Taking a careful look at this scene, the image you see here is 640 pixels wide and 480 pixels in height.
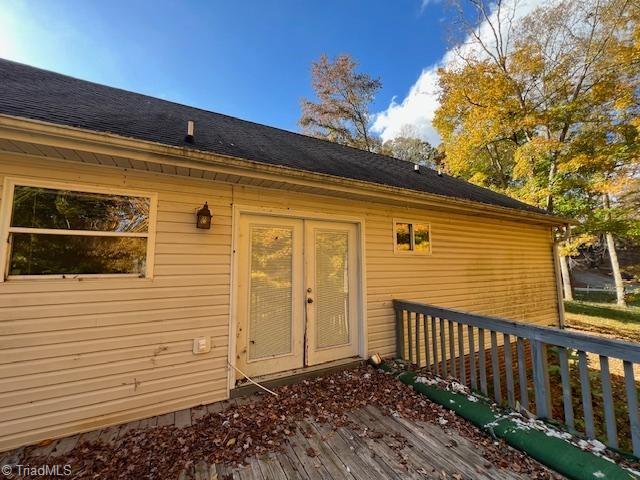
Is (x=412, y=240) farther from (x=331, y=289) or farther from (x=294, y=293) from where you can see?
(x=294, y=293)

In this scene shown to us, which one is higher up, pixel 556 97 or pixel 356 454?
pixel 556 97

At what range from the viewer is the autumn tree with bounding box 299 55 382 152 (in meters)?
15.3

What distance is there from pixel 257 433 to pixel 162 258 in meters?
1.97

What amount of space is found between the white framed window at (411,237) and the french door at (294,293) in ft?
2.79

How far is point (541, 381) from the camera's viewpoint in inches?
105

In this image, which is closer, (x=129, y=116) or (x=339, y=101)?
(x=129, y=116)

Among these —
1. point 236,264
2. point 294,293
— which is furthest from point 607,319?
point 236,264

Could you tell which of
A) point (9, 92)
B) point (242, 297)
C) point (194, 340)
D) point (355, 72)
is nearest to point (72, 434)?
point (194, 340)

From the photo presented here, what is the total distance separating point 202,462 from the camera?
7.04 ft

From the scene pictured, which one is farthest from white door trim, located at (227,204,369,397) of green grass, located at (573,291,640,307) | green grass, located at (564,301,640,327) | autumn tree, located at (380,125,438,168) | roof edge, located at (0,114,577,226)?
green grass, located at (573,291,640,307)

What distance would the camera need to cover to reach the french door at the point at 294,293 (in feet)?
11.3

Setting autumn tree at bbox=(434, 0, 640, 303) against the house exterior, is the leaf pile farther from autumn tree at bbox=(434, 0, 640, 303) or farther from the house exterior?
autumn tree at bbox=(434, 0, 640, 303)

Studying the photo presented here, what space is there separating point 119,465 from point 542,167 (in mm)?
13528

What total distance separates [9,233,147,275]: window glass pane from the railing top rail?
11.9ft
